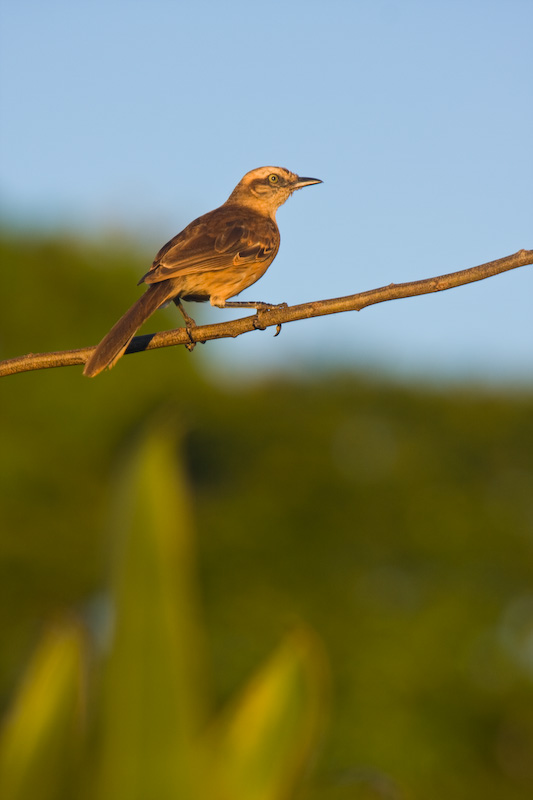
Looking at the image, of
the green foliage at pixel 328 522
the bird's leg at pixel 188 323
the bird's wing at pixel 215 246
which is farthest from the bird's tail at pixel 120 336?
the green foliage at pixel 328 522

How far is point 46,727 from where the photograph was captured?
2.54 meters

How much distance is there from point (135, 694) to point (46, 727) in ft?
0.77

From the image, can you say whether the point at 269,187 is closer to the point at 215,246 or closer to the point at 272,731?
the point at 215,246

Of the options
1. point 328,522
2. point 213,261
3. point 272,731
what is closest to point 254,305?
point 213,261

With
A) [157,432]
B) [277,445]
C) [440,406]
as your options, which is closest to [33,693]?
[157,432]

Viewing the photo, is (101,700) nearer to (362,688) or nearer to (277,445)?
(362,688)

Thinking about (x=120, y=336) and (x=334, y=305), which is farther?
(x=120, y=336)

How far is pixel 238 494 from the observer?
1321 inches

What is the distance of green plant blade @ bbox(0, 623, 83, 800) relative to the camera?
2.50 meters

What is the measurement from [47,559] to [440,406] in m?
15.8

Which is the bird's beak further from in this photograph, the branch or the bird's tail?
the branch

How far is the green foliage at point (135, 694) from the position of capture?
2545mm

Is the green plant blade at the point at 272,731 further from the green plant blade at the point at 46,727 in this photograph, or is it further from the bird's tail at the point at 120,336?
the bird's tail at the point at 120,336

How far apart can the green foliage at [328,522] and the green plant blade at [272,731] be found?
2083 centimetres
